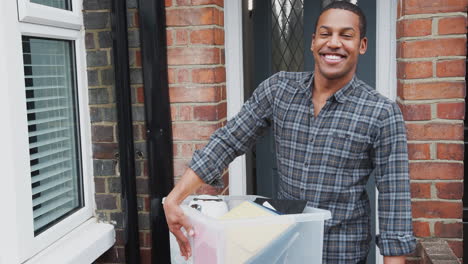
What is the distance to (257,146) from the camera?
3346mm

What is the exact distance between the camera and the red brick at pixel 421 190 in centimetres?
242

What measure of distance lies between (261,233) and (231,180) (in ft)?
4.68

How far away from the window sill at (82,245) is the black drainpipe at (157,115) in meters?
0.24

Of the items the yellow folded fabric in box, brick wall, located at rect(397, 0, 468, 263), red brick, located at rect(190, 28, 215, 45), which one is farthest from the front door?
the yellow folded fabric in box

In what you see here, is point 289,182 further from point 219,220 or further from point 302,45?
point 302,45

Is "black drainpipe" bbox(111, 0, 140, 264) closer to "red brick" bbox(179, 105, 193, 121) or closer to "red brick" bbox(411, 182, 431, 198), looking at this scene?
"red brick" bbox(179, 105, 193, 121)

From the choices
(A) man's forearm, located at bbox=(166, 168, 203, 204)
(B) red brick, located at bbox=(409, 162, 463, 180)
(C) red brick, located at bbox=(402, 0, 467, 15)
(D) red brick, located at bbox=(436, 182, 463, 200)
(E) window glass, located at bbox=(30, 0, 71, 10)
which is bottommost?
(D) red brick, located at bbox=(436, 182, 463, 200)

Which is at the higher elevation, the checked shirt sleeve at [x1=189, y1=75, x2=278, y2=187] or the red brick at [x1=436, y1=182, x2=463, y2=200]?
the checked shirt sleeve at [x1=189, y1=75, x2=278, y2=187]

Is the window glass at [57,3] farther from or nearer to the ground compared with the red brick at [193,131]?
farther from the ground

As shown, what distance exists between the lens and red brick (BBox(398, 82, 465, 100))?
2.34 m

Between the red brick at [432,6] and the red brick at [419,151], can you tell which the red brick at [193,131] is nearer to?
the red brick at [419,151]

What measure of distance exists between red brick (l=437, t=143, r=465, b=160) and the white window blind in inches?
67.4

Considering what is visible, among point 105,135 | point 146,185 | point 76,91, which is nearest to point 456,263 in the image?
point 146,185

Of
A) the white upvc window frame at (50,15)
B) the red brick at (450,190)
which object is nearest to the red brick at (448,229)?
the red brick at (450,190)
